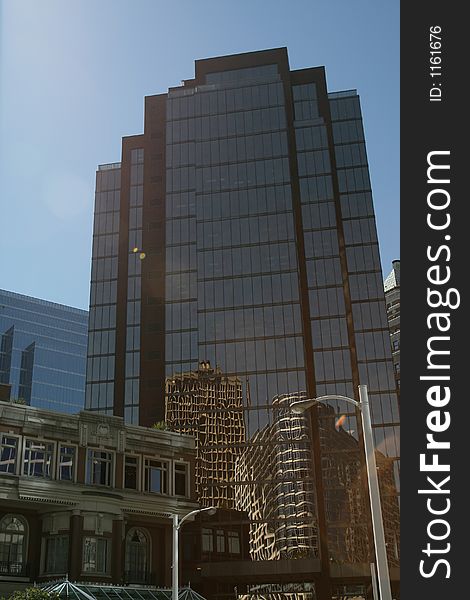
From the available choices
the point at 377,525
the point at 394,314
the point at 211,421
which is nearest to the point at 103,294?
the point at 211,421

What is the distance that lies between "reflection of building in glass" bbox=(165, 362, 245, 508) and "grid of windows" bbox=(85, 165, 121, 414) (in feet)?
40.0

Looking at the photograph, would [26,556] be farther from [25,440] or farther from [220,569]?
[220,569]

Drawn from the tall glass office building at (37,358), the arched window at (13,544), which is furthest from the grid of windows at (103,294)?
the tall glass office building at (37,358)

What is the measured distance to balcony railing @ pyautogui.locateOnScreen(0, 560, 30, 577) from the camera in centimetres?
5100

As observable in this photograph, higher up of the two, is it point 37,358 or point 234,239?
point 37,358

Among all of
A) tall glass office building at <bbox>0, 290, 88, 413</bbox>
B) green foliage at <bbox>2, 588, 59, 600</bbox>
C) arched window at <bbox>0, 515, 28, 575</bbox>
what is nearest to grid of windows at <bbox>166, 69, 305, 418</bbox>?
arched window at <bbox>0, 515, 28, 575</bbox>

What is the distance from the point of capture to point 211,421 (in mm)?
80438

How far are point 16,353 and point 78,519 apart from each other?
14401 cm

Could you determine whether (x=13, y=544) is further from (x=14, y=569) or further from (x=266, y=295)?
(x=266, y=295)

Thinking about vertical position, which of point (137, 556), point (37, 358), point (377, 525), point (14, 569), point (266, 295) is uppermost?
point (37, 358)

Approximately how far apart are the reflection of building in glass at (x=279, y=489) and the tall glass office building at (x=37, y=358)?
116508 mm

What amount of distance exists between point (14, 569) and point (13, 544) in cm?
171

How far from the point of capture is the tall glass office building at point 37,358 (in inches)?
7397

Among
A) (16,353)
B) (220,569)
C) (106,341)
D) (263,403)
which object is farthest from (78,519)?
(16,353)
